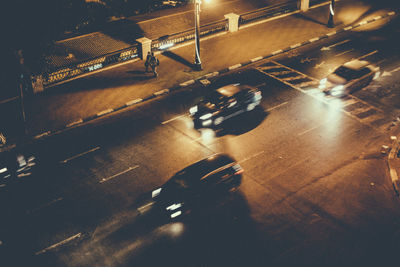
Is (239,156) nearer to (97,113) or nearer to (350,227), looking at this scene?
(350,227)

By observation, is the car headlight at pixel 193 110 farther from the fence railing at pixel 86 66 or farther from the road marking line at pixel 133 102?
the fence railing at pixel 86 66

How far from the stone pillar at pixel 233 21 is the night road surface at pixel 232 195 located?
1019 centimetres

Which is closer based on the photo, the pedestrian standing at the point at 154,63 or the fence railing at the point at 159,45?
the fence railing at the point at 159,45

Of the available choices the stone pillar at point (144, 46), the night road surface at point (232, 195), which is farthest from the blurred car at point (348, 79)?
the stone pillar at point (144, 46)

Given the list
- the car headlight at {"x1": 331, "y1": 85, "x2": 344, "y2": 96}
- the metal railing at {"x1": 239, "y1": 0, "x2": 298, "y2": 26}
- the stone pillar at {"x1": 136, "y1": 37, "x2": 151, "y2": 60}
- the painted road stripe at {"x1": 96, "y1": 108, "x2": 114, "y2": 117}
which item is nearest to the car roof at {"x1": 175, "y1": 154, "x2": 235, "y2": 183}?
the painted road stripe at {"x1": 96, "y1": 108, "x2": 114, "y2": 117}

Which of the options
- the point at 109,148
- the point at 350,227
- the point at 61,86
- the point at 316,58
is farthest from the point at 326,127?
the point at 61,86

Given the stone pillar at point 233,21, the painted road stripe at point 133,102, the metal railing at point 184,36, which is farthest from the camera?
the stone pillar at point 233,21

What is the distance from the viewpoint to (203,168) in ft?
49.2

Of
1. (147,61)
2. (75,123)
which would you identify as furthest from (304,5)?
(75,123)

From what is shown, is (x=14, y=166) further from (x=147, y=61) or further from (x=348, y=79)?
(x=348, y=79)

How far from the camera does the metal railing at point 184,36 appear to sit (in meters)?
28.2

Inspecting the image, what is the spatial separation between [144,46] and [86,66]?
4.33m

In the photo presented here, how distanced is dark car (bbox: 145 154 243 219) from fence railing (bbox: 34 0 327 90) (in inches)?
509

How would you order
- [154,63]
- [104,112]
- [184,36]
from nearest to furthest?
[104,112], [154,63], [184,36]
